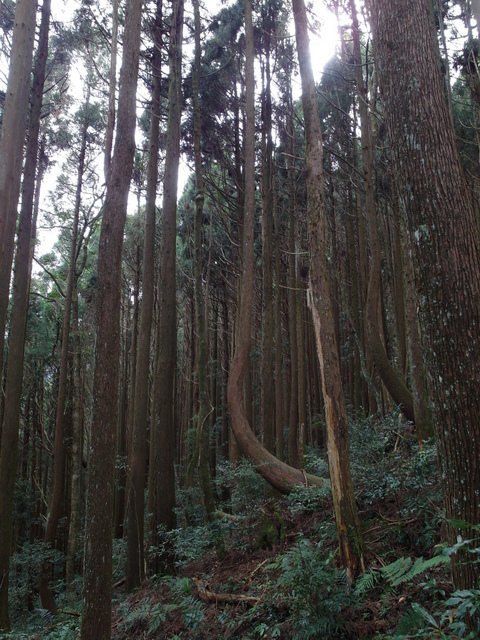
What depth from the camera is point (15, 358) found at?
8078 millimetres

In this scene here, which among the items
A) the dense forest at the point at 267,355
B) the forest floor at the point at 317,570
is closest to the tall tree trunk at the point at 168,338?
the dense forest at the point at 267,355

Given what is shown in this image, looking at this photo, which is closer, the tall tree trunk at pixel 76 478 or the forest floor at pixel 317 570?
the forest floor at pixel 317 570

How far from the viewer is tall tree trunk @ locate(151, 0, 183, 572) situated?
28.3 feet

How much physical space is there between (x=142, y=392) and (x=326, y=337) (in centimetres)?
595

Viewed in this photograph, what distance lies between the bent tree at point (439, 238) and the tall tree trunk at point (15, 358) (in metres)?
6.19

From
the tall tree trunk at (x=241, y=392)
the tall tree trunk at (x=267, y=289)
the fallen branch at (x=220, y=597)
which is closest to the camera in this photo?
the fallen branch at (x=220, y=597)

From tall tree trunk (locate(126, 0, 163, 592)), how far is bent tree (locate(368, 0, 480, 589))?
7.35 meters

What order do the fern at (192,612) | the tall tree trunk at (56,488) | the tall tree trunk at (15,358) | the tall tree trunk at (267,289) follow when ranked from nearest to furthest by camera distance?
the fern at (192,612) < the tall tree trunk at (15,358) < the tall tree trunk at (267,289) < the tall tree trunk at (56,488)

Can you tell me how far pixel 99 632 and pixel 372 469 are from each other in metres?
3.87

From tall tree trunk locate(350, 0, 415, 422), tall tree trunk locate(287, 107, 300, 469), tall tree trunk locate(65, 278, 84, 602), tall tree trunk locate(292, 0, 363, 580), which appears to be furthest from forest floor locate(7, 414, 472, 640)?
tall tree trunk locate(287, 107, 300, 469)

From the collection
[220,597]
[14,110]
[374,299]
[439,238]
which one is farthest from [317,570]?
[14,110]

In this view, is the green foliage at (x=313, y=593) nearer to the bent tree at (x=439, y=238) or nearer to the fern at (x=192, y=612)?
the fern at (x=192, y=612)

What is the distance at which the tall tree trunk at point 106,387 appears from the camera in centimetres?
445

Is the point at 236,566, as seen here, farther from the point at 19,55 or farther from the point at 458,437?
the point at 19,55
